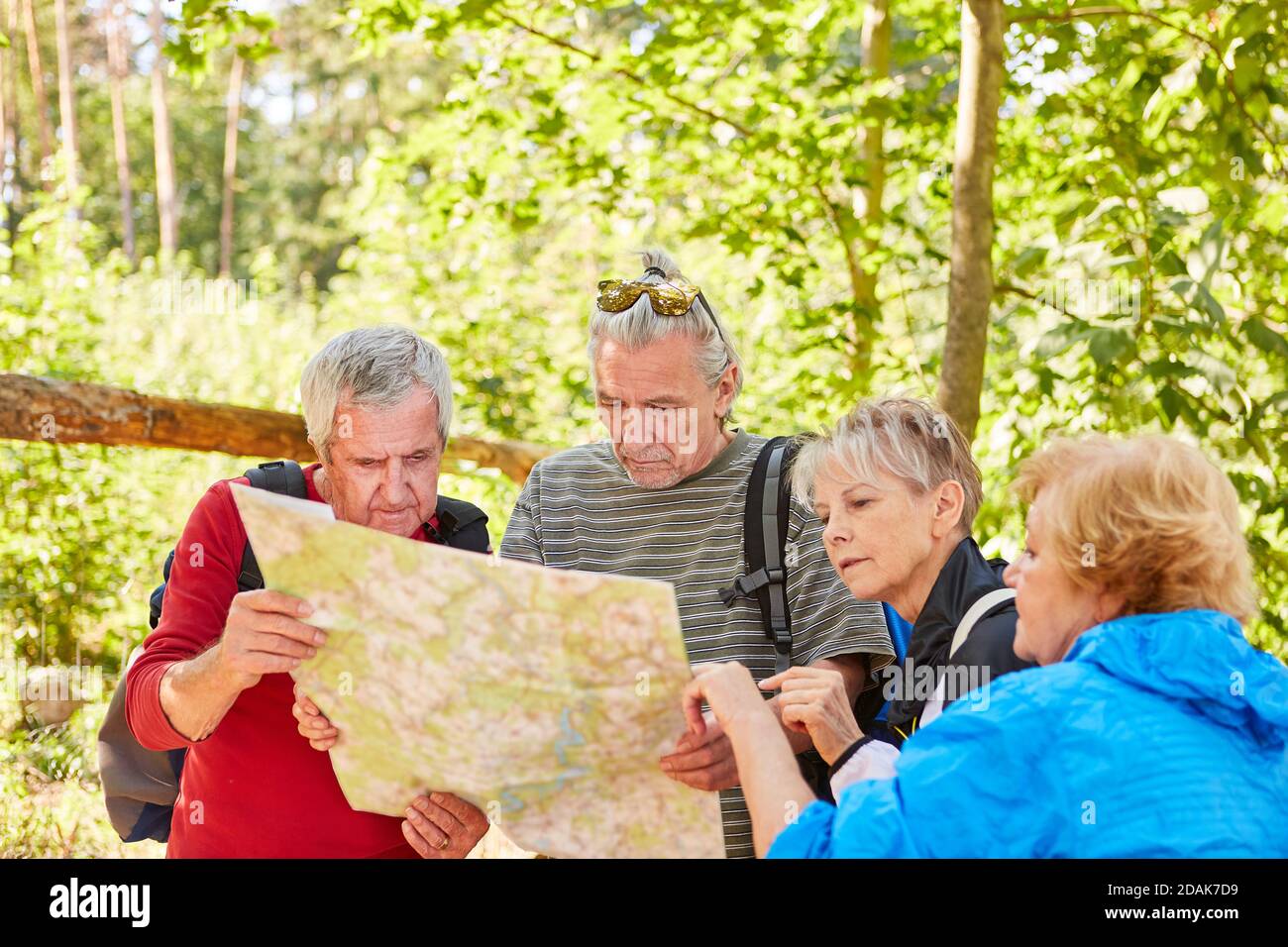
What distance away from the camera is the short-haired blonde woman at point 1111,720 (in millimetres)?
1461

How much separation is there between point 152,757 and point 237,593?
0.57 metres

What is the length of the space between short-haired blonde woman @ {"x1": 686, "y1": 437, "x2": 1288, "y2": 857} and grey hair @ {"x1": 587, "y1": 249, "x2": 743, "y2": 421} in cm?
94

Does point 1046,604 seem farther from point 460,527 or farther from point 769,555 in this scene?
point 460,527

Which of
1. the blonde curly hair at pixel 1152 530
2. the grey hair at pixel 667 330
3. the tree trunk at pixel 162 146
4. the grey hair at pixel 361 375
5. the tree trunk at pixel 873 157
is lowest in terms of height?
the blonde curly hair at pixel 1152 530

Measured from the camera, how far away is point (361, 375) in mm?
2285

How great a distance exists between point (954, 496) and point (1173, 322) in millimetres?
1633

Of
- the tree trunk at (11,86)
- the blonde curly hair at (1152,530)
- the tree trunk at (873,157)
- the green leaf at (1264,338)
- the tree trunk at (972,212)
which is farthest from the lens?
the tree trunk at (11,86)

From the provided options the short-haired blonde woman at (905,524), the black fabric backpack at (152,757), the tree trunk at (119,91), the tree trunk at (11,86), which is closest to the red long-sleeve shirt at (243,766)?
the black fabric backpack at (152,757)

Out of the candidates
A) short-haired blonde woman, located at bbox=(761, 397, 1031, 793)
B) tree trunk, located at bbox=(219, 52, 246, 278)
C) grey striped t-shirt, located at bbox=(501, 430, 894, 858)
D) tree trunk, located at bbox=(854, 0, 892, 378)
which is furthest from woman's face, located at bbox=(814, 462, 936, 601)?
tree trunk, located at bbox=(219, 52, 246, 278)

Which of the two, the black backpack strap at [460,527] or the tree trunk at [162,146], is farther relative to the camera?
the tree trunk at [162,146]

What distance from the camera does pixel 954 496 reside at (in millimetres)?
2238

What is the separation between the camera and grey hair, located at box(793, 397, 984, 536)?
7.30 feet

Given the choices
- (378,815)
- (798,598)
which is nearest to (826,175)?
(798,598)

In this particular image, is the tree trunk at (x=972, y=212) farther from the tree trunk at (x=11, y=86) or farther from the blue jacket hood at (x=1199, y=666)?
the tree trunk at (x=11, y=86)
